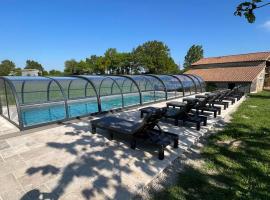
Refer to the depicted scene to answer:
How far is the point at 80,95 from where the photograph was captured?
12.8 metres

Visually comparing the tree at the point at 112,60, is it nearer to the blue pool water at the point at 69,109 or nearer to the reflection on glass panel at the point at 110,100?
the blue pool water at the point at 69,109

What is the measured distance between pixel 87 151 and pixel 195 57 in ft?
219

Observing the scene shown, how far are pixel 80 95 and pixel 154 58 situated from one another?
1337 inches

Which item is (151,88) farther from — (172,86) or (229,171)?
(229,171)

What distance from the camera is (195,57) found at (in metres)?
65.6

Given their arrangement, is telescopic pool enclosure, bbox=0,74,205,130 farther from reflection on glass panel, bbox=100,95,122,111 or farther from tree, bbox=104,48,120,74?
tree, bbox=104,48,120,74

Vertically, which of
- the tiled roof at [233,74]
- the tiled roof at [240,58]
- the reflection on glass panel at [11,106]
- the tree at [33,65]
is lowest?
the reflection on glass panel at [11,106]

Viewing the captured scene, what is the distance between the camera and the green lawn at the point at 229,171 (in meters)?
3.20

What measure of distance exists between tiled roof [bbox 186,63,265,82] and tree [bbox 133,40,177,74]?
56.7 feet

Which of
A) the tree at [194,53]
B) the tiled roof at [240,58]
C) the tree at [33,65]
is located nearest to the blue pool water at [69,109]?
the tiled roof at [240,58]

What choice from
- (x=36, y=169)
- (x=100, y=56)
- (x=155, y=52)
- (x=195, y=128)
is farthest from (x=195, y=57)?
(x=36, y=169)

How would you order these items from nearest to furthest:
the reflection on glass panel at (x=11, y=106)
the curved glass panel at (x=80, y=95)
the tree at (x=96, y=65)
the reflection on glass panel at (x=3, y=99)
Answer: the reflection on glass panel at (x=11, y=106) → the reflection on glass panel at (x=3, y=99) → the curved glass panel at (x=80, y=95) → the tree at (x=96, y=65)

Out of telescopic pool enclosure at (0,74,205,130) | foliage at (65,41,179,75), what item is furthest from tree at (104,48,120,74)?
telescopic pool enclosure at (0,74,205,130)

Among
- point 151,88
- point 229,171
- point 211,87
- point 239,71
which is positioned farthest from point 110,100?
point 239,71
